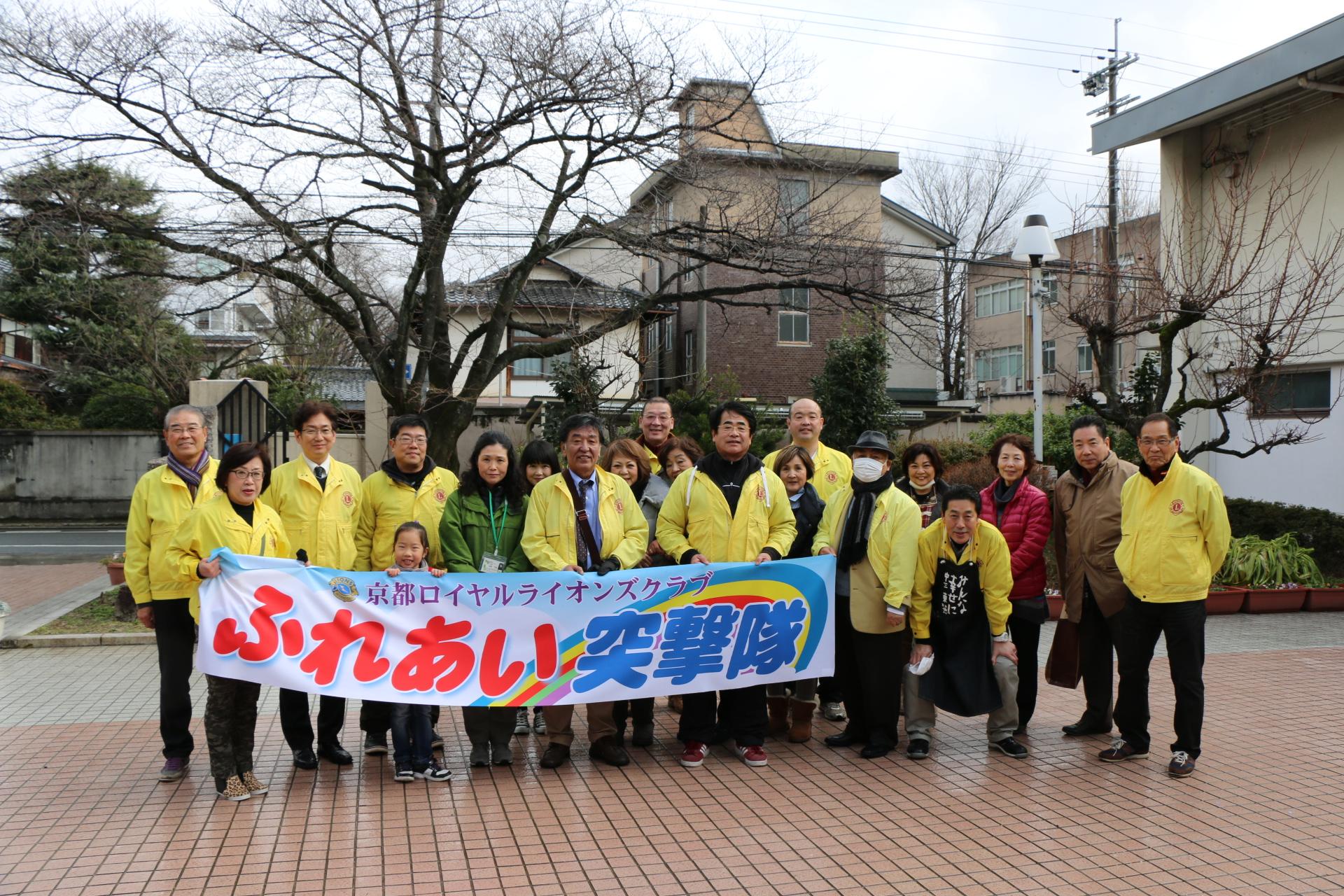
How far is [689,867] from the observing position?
13.7ft

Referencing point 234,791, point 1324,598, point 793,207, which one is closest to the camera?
point 234,791

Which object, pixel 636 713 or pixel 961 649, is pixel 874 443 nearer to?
pixel 961 649

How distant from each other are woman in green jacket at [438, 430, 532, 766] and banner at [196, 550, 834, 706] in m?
0.15

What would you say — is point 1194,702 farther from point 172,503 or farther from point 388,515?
point 172,503

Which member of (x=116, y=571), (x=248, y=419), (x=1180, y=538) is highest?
(x=248, y=419)

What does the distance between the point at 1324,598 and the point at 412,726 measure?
32.7 ft

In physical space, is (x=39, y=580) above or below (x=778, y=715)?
below

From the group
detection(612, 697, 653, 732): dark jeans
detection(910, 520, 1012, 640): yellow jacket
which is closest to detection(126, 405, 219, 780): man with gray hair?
detection(612, 697, 653, 732): dark jeans

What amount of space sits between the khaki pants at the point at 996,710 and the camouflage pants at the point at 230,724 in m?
3.51

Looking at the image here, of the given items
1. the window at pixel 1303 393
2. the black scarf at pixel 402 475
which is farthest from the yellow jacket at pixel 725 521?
the window at pixel 1303 393

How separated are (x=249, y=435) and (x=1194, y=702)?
9499mm

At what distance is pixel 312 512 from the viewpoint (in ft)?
18.2

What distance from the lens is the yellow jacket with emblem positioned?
18.5 ft

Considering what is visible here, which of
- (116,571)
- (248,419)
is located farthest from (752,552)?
(116,571)
